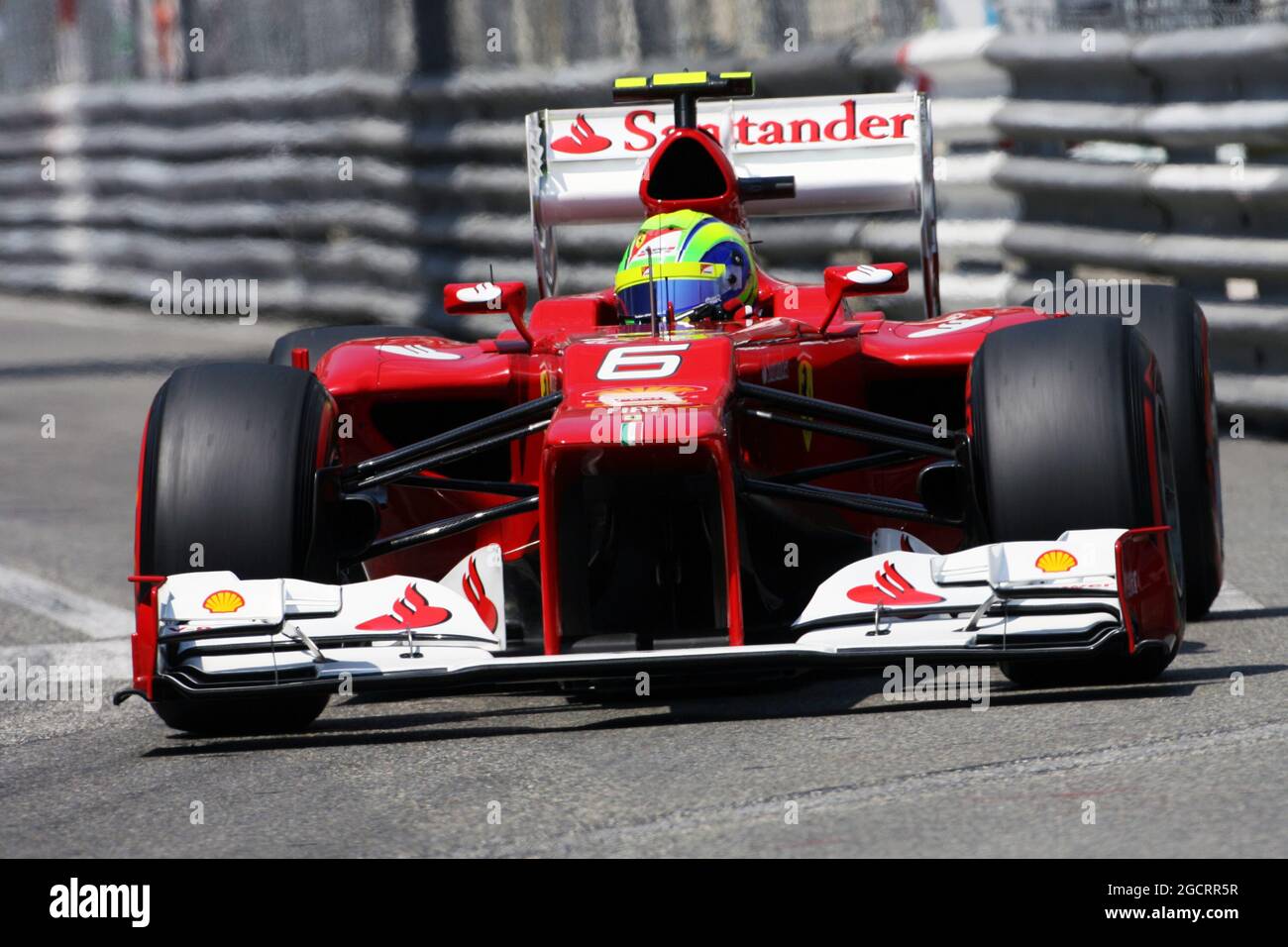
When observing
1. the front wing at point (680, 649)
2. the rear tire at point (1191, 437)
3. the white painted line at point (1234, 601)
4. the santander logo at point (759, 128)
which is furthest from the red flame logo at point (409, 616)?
the santander logo at point (759, 128)

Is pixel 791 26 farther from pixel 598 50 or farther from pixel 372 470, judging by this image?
pixel 372 470

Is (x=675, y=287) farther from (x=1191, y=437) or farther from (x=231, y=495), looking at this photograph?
(x=231, y=495)

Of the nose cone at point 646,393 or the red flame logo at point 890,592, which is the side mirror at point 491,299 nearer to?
the nose cone at point 646,393

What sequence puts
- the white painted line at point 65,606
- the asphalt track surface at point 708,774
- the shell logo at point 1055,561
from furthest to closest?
the white painted line at point 65,606, the shell logo at point 1055,561, the asphalt track surface at point 708,774

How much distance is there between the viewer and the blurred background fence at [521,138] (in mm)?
9914

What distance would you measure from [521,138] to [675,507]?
8.76m

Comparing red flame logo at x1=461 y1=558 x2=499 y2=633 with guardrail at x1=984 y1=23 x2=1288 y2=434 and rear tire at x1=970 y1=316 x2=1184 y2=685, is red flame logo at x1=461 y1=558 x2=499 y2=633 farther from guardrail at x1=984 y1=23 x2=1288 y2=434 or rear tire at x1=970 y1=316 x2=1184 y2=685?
guardrail at x1=984 y1=23 x2=1288 y2=434

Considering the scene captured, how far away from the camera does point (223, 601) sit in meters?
5.13

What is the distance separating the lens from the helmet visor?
6.40 meters

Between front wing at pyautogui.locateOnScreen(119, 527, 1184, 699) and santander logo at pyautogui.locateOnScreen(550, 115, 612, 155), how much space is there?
9.77ft

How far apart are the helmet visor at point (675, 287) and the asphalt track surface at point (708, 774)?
1289 millimetres

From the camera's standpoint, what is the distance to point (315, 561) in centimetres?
542

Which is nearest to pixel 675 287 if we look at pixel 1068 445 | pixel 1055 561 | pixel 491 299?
pixel 491 299
